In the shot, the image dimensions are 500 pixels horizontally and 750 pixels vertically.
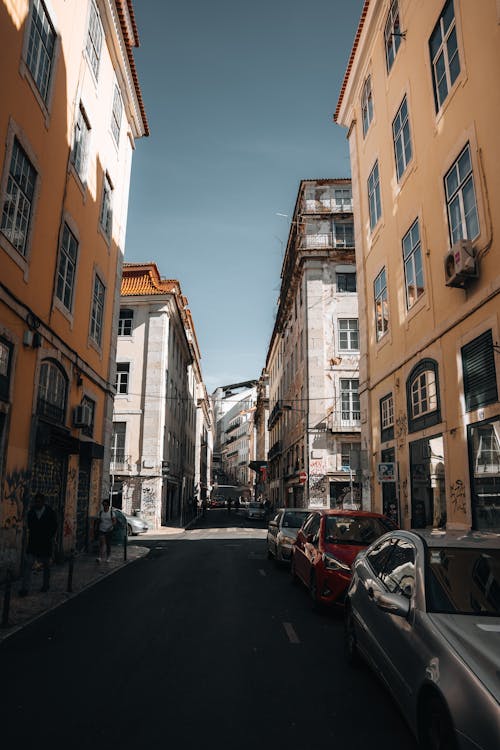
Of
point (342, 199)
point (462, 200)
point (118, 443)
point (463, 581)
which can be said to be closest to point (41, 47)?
point (462, 200)

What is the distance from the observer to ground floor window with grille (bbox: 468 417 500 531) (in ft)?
31.3

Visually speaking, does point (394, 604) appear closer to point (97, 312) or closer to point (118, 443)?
point (97, 312)

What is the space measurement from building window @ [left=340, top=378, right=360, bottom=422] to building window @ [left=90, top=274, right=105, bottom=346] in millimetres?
16268

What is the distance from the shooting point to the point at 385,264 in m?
16.7

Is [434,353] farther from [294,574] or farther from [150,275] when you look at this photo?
[150,275]

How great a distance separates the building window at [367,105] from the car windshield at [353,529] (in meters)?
15.3

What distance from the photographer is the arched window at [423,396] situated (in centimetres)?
1243

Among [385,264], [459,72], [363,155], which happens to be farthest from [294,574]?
[363,155]

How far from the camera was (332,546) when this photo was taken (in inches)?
340

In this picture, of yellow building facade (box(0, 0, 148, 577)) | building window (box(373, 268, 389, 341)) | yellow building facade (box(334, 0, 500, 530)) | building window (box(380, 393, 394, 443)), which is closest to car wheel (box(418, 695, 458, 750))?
yellow building facade (box(334, 0, 500, 530))

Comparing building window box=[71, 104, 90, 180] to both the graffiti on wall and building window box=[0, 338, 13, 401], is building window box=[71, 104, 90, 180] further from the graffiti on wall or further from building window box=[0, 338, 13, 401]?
A: the graffiti on wall

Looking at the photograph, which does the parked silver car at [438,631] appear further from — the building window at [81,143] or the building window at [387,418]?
the building window at [81,143]

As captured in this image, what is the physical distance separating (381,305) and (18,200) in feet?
36.2

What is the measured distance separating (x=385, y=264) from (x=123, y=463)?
20.4m
